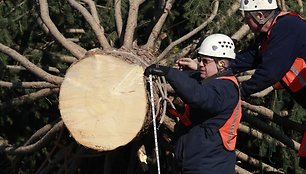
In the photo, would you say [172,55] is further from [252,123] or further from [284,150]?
[284,150]

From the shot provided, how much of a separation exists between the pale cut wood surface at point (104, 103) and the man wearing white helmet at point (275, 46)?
809 mm

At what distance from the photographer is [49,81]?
6.82m

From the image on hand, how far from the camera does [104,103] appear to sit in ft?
19.2

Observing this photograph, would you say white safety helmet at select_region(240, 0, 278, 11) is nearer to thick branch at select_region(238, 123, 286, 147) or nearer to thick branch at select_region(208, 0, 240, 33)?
thick branch at select_region(208, 0, 240, 33)

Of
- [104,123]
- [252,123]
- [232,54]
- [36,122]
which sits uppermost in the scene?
[232,54]

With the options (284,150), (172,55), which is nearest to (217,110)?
(172,55)

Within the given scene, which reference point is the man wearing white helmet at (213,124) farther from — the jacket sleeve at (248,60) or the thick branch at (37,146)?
the thick branch at (37,146)

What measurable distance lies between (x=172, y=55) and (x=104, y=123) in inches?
54.5

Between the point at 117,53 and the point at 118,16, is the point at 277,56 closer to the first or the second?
the point at 117,53

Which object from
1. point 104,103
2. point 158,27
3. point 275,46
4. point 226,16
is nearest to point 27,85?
point 158,27

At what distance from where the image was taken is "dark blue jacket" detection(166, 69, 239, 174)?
5258mm

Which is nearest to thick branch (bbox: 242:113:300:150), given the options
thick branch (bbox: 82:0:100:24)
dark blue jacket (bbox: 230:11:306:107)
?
dark blue jacket (bbox: 230:11:306:107)

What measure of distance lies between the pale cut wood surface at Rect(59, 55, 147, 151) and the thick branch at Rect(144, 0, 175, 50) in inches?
44.3

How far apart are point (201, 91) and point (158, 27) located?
2259 mm
